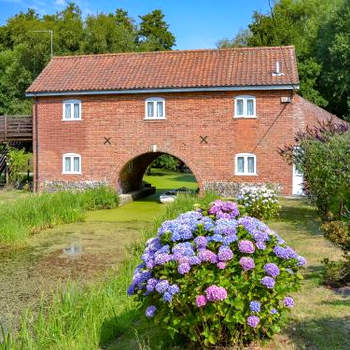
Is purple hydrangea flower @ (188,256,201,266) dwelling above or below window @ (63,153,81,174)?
below

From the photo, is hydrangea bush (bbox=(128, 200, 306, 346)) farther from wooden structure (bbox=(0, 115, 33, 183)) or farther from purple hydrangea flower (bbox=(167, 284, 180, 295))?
wooden structure (bbox=(0, 115, 33, 183))

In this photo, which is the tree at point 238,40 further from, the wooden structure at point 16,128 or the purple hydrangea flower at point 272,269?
the purple hydrangea flower at point 272,269

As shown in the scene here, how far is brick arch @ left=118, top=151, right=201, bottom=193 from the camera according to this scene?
23797mm

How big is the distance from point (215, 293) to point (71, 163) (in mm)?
20022

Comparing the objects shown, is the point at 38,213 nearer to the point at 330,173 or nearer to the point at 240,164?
the point at 330,173

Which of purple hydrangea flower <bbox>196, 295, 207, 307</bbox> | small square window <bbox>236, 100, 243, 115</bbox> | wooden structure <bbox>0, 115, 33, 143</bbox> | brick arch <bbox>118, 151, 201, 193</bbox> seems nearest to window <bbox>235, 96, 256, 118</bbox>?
small square window <bbox>236, 100, 243, 115</bbox>

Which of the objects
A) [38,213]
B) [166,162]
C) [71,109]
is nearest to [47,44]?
[166,162]

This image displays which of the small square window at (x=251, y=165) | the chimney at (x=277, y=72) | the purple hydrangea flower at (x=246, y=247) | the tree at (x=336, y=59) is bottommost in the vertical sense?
the purple hydrangea flower at (x=246, y=247)

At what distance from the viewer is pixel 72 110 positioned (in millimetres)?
23641

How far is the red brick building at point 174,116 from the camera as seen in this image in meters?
21.4

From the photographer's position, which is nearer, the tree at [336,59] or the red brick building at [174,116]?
the red brick building at [174,116]

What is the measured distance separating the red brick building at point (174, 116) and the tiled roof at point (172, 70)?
5cm

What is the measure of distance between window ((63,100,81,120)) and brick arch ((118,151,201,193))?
11.1ft

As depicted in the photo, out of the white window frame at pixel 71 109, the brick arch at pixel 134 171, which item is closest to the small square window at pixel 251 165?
the brick arch at pixel 134 171
